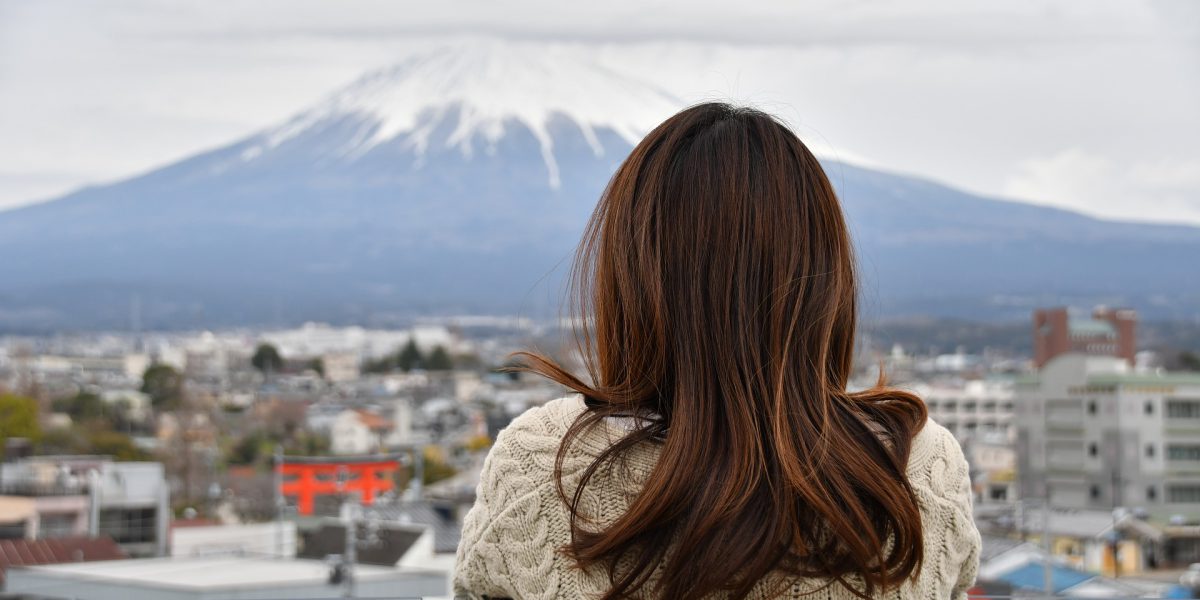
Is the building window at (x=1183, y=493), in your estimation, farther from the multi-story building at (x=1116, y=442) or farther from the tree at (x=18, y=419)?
the tree at (x=18, y=419)

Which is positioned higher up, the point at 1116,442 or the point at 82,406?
the point at 82,406

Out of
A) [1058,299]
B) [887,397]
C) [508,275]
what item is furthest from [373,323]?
[887,397]

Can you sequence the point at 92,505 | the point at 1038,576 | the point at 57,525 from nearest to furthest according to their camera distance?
the point at 1038,576, the point at 92,505, the point at 57,525

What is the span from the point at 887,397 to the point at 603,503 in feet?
0.61

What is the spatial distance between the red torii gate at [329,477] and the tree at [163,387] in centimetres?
1338

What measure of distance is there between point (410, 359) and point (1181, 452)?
26.4 m

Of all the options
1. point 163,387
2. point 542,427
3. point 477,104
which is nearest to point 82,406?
point 163,387

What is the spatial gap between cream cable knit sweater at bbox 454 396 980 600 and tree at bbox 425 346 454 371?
1486 inches

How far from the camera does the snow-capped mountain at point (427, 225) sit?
2293 inches

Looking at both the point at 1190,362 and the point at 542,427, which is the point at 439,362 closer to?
the point at 1190,362

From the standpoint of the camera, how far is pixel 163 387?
2903 cm

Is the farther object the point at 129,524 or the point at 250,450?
the point at 250,450

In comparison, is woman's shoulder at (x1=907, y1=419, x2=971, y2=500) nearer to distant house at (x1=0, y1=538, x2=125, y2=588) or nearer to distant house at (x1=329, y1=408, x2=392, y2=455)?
distant house at (x1=0, y1=538, x2=125, y2=588)

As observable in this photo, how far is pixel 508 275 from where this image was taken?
6294 centimetres
